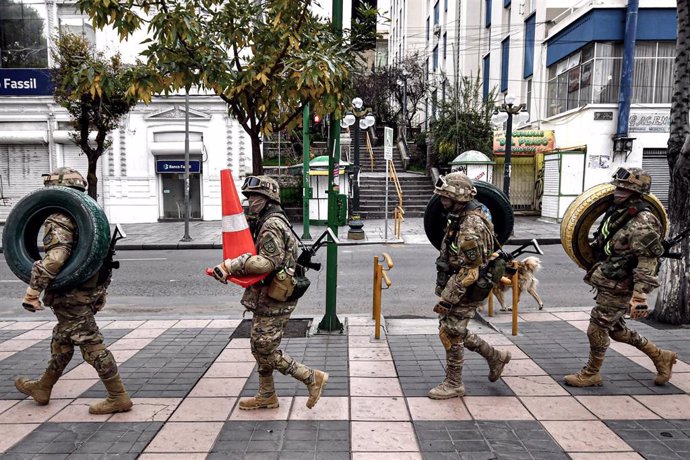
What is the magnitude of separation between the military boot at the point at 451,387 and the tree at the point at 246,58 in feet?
8.71

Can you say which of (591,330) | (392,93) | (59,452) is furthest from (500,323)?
(392,93)

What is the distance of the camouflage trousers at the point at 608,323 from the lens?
4.21 meters

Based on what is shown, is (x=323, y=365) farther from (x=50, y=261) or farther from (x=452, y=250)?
(x=50, y=261)

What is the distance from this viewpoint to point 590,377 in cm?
443

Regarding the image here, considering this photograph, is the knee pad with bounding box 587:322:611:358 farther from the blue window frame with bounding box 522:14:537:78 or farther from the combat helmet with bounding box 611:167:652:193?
the blue window frame with bounding box 522:14:537:78

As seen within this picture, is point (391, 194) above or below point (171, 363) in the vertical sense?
above

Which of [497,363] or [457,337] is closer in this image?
[457,337]

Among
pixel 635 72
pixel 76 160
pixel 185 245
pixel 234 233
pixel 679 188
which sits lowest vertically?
pixel 185 245

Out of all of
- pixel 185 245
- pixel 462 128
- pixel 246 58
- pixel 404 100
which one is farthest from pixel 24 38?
pixel 404 100

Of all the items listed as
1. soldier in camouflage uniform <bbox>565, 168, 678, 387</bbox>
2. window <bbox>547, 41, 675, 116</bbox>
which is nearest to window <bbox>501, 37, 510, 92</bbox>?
window <bbox>547, 41, 675, 116</bbox>

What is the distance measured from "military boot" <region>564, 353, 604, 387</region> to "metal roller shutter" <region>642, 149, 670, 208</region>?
52.7 feet

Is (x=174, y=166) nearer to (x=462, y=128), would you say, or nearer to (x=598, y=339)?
(x=462, y=128)

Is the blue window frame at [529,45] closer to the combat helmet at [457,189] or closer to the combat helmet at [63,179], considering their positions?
the combat helmet at [457,189]

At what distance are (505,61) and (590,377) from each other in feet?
76.0
